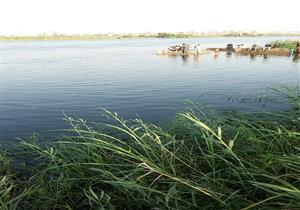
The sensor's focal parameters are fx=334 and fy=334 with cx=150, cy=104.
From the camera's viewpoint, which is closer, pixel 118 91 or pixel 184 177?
pixel 184 177

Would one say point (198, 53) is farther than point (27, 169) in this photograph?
Yes

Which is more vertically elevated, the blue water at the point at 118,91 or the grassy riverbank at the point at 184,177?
the grassy riverbank at the point at 184,177

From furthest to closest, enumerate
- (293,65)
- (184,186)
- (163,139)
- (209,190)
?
(293,65)
(163,139)
(184,186)
(209,190)

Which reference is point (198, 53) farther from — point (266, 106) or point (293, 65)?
point (266, 106)

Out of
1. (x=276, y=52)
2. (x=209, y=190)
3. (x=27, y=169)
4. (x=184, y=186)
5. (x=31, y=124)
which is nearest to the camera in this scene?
(x=209, y=190)

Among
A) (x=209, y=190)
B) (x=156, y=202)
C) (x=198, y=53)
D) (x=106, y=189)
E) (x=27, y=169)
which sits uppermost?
(x=209, y=190)

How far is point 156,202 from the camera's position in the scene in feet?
18.0

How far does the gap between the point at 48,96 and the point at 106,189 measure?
21796 millimetres

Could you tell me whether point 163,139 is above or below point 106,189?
above

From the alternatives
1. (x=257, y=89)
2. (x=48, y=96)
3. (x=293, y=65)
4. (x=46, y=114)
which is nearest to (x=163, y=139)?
(x=46, y=114)

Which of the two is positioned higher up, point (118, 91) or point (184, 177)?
point (184, 177)

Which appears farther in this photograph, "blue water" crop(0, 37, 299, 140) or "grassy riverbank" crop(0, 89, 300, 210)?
"blue water" crop(0, 37, 299, 140)

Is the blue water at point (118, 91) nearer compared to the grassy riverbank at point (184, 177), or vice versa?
the grassy riverbank at point (184, 177)

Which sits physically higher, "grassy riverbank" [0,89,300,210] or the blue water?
"grassy riverbank" [0,89,300,210]
